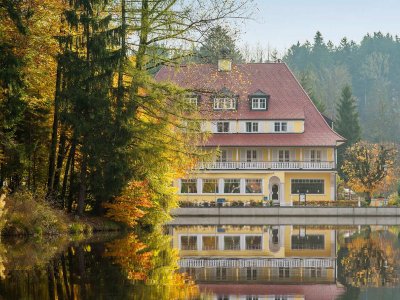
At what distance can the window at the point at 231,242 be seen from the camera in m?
30.3

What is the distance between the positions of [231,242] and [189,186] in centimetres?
3896

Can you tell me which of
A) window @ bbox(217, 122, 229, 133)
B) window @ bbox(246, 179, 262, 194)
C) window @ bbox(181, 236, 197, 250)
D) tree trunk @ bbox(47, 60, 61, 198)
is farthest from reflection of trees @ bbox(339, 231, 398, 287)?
window @ bbox(217, 122, 229, 133)

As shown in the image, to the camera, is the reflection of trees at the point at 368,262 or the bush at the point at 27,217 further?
the bush at the point at 27,217

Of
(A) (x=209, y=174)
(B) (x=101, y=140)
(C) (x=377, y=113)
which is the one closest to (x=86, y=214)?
(B) (x=101, y=140)

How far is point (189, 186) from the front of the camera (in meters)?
72.3

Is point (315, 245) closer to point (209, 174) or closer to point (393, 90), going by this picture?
point (209, 174)

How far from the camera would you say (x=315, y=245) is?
1221 inches

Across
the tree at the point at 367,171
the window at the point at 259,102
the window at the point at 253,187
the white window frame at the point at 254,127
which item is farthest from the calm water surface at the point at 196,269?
the window at the point at 259,102

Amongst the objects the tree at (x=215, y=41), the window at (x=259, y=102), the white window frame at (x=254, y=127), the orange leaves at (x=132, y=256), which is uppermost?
the window at (x=259, y=102)

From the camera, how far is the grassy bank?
30.0 m

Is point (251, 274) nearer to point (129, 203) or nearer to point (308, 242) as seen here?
point (308, 242)

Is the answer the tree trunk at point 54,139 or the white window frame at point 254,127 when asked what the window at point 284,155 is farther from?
the tree trunk at point 54,139

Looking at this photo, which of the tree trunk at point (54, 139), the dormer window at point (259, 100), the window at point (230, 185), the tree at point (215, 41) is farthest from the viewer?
the dormer window at point (259, 100)

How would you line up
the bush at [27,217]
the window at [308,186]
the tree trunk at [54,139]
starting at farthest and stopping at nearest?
1. the window at [308,186]
2. the tree trunk at [54,139]
3. the bush at [27,217]
